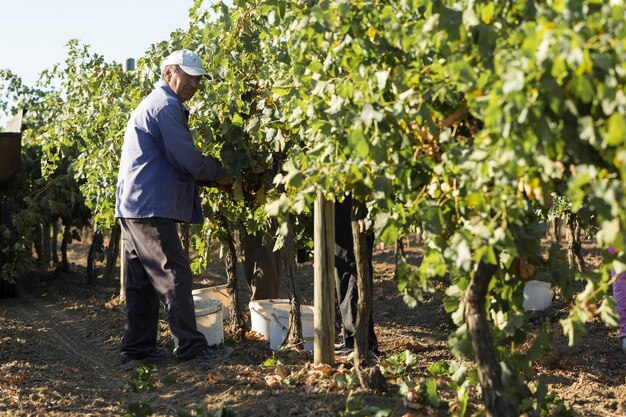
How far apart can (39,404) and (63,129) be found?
3.47 meters

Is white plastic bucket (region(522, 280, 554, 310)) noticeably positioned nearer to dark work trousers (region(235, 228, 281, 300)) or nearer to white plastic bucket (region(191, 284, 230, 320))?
dark work trousers (region(235, 228, 281, 300))

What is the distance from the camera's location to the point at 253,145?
5.07 m

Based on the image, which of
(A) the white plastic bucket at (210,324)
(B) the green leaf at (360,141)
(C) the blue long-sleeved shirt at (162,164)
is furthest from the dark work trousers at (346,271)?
(B) the green leaf at (360,141)

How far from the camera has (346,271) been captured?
476 centimetres

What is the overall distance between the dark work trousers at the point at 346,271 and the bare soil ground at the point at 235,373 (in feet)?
0.90

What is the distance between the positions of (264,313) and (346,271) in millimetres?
884

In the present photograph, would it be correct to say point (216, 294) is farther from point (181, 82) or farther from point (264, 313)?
point (181, 82)

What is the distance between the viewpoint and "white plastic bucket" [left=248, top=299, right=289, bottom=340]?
17.9 feet

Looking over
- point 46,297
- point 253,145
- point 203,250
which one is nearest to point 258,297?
point 203,250

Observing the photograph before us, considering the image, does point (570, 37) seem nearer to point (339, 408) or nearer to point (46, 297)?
point (339, 408)

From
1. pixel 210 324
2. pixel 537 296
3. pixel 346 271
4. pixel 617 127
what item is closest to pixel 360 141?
pixel 617 127

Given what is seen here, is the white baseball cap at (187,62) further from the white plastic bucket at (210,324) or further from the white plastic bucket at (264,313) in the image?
the white plastic bucket at (264,313)

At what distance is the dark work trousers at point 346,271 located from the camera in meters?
4.74

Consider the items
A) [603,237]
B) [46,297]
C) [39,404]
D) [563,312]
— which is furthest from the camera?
[46,297]
